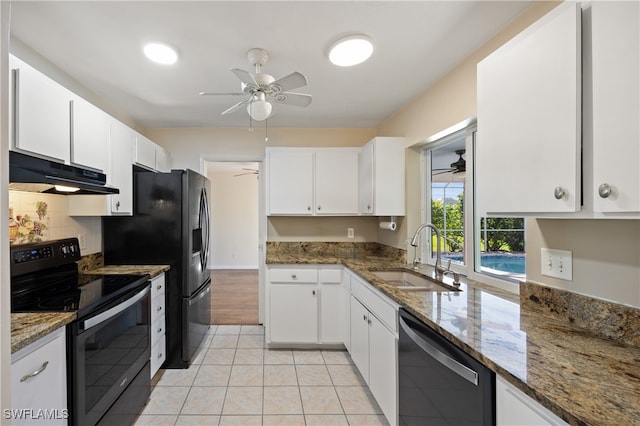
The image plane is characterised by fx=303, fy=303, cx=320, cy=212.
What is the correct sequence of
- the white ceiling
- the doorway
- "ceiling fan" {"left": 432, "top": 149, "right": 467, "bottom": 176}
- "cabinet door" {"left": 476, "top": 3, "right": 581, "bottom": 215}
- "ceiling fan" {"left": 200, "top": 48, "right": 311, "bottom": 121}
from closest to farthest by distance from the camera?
"cabinet door" {"left": 476, "top": 3, "right": 581, "bottom": 215} < the white ceiling < "ceiling fan" {"left": 200, "top": 48, "right": 311, "bottom": 121} < "ceiling fan" {"left": 432, "top": 149, "right": 467, "bottom": 176} < the doorway

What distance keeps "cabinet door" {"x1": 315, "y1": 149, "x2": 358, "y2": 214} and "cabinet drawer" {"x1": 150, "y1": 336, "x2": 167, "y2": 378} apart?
1847 millimetres

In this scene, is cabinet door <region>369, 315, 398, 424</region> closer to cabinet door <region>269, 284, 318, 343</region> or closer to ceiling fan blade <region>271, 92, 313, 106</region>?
cabinet door <region>269, 284, 318, 343</region>

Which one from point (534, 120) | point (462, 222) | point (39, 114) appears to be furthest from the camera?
point (462, 222)

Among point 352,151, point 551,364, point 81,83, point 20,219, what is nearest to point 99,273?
point 20,219

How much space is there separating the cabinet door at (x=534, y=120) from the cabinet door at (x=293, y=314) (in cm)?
195

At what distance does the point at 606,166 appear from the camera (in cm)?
90

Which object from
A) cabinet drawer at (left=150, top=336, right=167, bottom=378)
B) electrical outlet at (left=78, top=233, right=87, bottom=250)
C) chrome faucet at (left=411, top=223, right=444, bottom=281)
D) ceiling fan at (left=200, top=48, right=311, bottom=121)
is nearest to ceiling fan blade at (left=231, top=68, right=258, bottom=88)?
ceiling fan at (left=200, top=48, right=311, bottom=121)

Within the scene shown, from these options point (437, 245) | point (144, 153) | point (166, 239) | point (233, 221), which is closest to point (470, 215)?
point (437, 245)

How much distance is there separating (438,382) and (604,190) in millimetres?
922

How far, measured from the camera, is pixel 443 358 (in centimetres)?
120

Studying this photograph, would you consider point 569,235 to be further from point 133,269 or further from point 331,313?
point 133,269

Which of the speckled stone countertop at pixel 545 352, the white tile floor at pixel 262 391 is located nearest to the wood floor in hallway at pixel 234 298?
the white tile floor at pixel 262 391

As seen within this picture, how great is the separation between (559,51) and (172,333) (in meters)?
3.10

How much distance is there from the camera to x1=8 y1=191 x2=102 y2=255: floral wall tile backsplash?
1.85 metres
